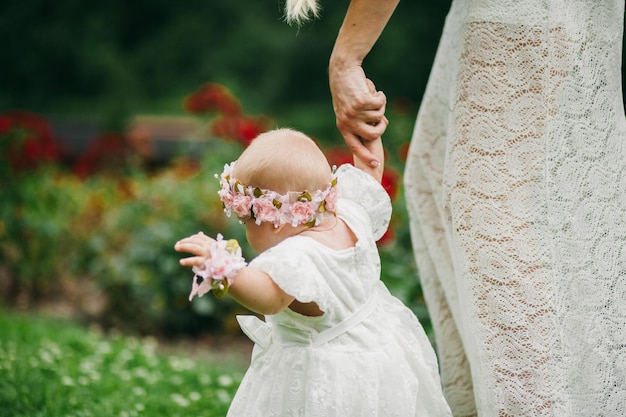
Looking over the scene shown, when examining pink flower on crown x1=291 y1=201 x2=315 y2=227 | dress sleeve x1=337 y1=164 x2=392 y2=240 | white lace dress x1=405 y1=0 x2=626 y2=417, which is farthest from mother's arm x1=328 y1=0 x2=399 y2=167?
pink flower on crown x1=291 y1=201 x2=315 y2=227

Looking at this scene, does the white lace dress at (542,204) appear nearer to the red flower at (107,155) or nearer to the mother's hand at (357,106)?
the mother's hand at (357,106)

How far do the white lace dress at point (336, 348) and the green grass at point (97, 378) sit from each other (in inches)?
56.6

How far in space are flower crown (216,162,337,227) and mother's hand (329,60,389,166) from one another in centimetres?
28

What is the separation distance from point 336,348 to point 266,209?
0.41 meters

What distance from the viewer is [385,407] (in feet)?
7.59

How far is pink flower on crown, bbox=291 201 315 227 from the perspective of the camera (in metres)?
2.28

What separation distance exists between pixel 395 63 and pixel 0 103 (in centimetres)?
681

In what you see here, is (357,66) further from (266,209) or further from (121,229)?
(121,229)

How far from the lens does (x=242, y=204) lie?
7.52 feet

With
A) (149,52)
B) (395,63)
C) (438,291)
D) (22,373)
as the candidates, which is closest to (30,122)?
(22,373)

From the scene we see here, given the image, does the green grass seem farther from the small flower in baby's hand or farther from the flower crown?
the small flower in baby's hand

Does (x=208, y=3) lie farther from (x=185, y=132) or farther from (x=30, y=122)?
(x=30, y=122)

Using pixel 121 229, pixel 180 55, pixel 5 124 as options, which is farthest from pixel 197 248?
pixel 180 55

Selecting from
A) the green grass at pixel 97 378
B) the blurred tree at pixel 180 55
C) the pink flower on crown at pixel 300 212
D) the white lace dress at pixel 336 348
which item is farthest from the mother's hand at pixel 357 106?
the blurred tree at pixel 180 55
